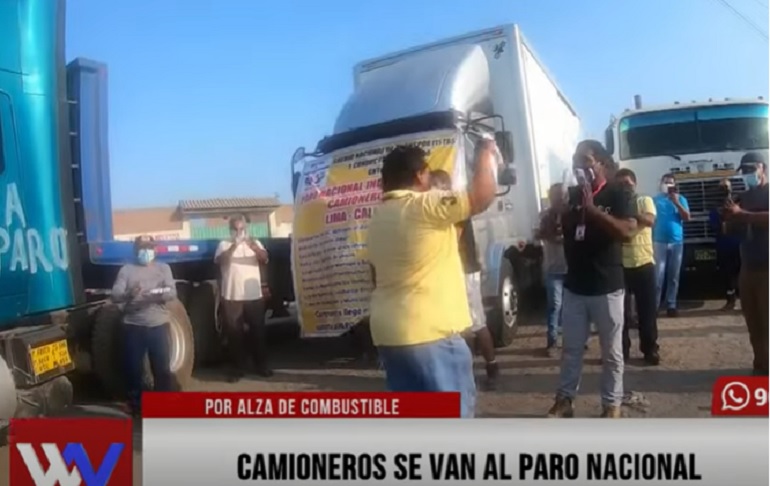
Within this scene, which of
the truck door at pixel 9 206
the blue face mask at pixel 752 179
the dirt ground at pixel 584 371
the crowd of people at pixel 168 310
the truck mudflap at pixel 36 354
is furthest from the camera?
the truck door at pixel 9 206

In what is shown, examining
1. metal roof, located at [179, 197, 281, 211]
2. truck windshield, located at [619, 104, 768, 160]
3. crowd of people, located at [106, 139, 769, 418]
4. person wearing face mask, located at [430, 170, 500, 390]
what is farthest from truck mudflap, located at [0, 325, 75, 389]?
truck windshield, located at [619, 104, 768, 160]

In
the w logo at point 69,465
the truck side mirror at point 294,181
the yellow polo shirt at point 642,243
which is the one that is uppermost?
the truck side mirror at point 294,181

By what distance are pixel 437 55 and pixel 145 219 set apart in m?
1.12

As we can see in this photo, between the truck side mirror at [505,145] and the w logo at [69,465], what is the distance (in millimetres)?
1653

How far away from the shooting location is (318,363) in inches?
109

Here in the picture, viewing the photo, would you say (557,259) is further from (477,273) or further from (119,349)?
(119,349)

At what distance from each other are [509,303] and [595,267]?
0.39 metres

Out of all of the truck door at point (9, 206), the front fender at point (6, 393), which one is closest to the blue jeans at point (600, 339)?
the front fender at point (6, 393)

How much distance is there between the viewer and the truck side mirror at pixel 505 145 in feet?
8.87

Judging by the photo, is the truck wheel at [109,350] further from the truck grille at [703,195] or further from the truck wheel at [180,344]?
the truck grille at [703,195]

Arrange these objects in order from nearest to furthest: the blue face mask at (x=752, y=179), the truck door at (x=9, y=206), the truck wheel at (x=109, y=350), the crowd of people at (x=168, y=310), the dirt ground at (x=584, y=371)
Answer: the blue face mask at (x=752, y=179) < the dirt ground at (x=584, y=371) < the crowd of people at (x=168, y=310) < the truck wheel at (x=109, y=350) < the truck door at (x=9, y=206)

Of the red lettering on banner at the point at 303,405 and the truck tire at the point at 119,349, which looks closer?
the red lettering on banner at the point at 303,405

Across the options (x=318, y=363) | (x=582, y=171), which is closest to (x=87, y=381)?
(x=318, y=363)

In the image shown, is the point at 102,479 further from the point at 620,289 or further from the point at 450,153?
the point at 620,289
